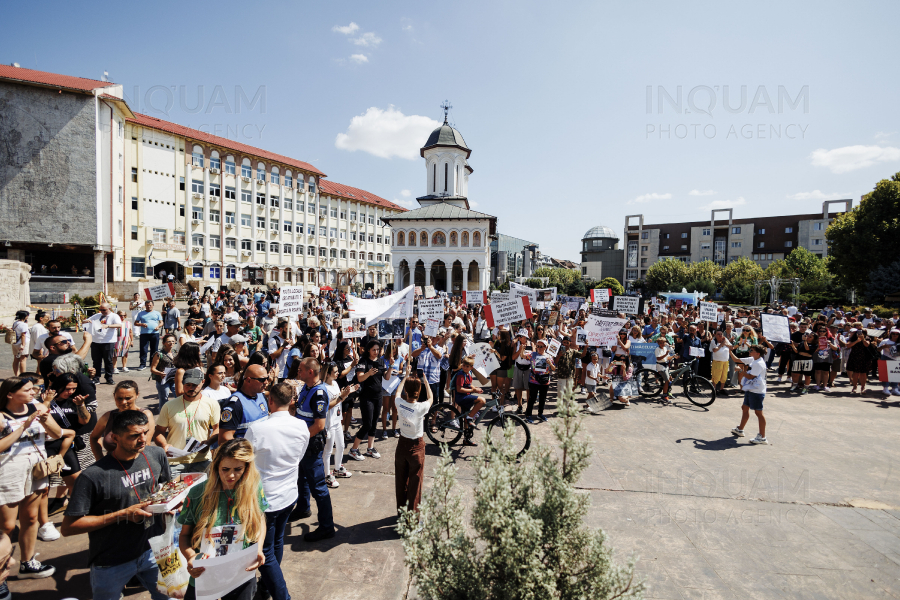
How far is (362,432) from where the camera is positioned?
23.1ft

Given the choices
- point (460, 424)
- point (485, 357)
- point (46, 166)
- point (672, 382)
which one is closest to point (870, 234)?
point (672, 382)

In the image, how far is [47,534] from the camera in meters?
4.29

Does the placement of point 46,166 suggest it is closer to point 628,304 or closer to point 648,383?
point 628,304

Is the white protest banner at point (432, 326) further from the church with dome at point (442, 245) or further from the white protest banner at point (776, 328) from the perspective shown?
the church with dome at point (442, 245)

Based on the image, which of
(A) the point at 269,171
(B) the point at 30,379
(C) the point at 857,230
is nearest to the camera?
(B) the point at 30,379

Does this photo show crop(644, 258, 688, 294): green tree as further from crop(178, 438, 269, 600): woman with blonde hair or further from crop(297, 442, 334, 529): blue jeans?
crop(178, 438, 269, 600): woman with blonde hair

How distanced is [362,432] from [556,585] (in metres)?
5.21

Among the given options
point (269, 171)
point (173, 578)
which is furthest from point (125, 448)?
point (269, 171)

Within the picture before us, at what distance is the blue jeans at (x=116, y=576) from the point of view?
285cm

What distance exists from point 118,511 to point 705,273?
70806 mm

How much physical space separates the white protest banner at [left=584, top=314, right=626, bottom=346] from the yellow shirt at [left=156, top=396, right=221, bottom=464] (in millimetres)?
8464

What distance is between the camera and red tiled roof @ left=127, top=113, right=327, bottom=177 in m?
43.1

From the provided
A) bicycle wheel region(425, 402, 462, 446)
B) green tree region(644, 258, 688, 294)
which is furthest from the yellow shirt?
green tree region(644, 258, 688, 294)

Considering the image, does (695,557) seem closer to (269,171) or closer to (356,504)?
(356,504)
